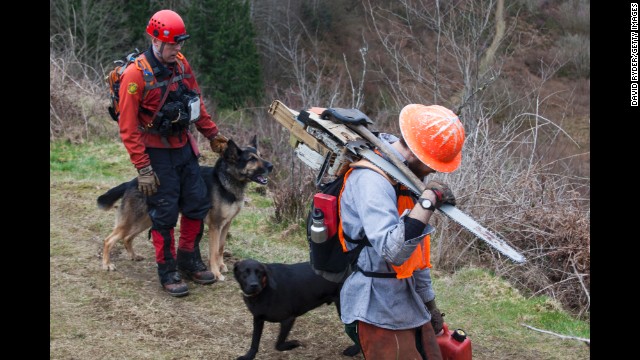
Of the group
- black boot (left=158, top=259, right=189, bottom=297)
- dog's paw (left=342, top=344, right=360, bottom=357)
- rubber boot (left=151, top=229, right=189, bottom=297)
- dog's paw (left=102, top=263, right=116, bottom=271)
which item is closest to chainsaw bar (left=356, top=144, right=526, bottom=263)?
dog's paw (left=342, top=344, right=360, bottom=357)

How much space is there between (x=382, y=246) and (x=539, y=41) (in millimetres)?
23571

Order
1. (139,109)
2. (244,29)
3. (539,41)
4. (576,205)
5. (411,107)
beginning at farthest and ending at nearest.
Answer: (244,29) → (539,41) → (576,205) → (139,109) → (411,107)

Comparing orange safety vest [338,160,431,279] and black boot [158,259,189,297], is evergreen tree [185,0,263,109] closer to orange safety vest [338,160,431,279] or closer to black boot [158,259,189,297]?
black boot [158,259,189,297]

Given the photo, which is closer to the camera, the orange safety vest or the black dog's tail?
the orange safety vest

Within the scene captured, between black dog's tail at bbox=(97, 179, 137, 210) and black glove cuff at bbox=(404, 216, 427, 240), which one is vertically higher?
black glove cuff at bbox=(404, 216, 427, 240)

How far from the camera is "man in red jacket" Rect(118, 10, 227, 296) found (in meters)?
5.38

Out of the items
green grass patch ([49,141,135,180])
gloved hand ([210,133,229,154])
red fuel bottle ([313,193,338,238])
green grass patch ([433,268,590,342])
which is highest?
red fuel bottle ([313,193,338,238])

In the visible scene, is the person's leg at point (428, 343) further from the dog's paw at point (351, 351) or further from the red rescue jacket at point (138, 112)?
the red rescue jacket at point (138, 112)

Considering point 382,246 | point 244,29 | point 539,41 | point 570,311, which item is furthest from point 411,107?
point 244,29

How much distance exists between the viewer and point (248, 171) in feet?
21.3

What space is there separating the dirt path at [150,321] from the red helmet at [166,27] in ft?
7.31

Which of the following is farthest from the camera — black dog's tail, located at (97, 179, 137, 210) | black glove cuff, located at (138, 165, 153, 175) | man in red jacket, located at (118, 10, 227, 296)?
black dog's tail, located at (97, 179, 137, 210)

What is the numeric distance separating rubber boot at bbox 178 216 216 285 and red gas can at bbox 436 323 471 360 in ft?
9.90
